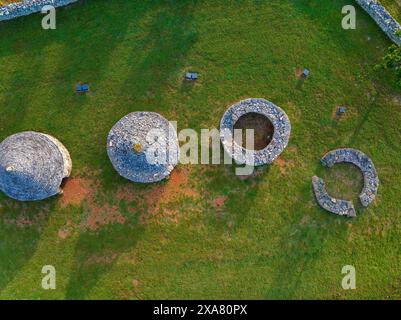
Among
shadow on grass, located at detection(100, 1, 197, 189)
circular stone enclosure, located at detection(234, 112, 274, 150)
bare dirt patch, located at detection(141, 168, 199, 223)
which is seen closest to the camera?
bare dirt patch, located at detection(141, 168, 199, 223)

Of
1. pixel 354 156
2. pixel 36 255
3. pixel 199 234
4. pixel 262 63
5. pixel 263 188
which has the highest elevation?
pixel 262 63

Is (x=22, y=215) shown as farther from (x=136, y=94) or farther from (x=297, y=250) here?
(x=297, y=250)

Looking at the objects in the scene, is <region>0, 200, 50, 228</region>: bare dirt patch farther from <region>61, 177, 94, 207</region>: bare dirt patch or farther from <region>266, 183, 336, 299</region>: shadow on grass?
<region>266, 183, 336, 299</region>: shadow on grass

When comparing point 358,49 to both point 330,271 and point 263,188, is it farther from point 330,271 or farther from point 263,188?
point 330,271

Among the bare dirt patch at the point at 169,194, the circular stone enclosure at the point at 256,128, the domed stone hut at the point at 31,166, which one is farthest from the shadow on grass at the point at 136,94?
the circular stone enclosure at the point at 256,128

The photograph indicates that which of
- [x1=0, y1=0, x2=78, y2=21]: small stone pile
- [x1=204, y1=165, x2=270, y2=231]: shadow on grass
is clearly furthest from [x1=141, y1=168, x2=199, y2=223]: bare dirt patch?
[x1=0, y1=0, x2=78, y2=21]: small stone pile

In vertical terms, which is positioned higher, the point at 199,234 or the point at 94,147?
the point at 94,147

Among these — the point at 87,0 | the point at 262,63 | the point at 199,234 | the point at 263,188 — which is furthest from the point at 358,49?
the point at 87,0

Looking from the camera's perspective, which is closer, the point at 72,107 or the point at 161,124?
the point at 161,124
